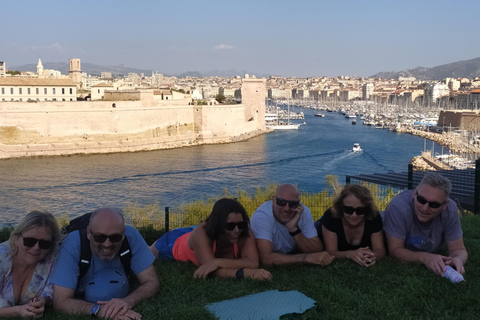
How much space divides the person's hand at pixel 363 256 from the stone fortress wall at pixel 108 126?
56.4ft

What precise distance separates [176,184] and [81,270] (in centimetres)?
1193

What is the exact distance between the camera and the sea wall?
1803cm

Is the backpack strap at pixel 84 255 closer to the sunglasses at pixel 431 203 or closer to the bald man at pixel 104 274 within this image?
the bald man at pixel 104 274

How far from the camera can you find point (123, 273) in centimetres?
161

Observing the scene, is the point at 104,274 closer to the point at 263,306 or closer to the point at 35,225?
the point at 35,225

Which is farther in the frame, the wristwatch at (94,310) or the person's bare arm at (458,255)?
the person's bare arm at (458,255)

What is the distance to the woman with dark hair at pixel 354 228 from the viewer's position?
1.86m

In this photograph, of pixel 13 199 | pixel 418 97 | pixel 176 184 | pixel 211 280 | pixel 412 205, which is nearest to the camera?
pixel 211 280

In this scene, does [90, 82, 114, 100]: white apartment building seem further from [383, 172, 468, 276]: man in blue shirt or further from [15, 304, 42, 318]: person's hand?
[15, 304, 42, 318]: person's hand

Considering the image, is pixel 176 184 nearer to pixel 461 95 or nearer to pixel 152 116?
pixel 152 116

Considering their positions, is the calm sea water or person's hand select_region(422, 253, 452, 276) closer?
person's hand select_region(422, 253, 452, 276)

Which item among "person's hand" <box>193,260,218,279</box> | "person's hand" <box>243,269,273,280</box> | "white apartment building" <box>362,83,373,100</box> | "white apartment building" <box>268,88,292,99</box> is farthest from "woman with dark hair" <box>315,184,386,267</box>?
"white apartment building" <box>268,88,292,99</box>

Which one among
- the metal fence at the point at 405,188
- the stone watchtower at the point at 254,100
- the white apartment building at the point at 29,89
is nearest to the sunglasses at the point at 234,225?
the metal fence at the point at 405,188

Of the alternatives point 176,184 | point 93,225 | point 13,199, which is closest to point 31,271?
point 93,225
